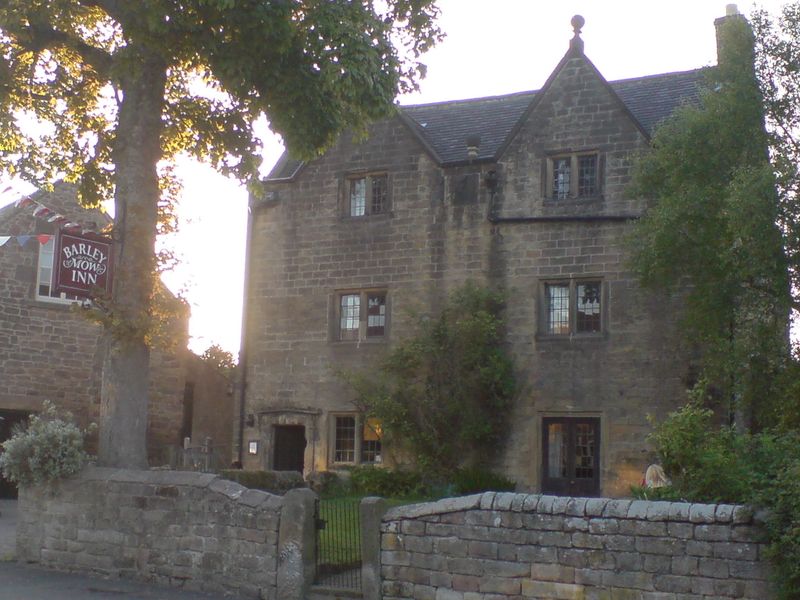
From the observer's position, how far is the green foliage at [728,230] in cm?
1714

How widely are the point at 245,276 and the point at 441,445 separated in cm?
730

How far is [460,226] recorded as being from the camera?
2475 centimetres

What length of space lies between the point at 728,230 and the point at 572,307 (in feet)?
21.4

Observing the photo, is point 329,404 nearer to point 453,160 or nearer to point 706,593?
point 453,160

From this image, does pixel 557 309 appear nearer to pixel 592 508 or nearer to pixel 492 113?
pixel 492 113

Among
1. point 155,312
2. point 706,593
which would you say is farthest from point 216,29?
point 706,593

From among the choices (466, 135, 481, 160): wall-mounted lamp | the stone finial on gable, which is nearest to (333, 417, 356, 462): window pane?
(466, 135, 481, 160): wall-mounted lamp

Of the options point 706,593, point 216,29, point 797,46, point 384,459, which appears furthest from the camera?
point 384,459

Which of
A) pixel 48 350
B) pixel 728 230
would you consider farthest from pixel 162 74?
pixel 48 350

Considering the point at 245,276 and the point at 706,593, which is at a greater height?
the point at 245,276

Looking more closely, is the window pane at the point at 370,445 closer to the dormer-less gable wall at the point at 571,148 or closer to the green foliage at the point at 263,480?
the green foliage at the point at 263,480

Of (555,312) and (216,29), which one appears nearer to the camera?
(216,29)

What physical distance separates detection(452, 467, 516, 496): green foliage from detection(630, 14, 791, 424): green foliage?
5491 mm

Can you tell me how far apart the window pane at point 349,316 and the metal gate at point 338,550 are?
1113 cm
